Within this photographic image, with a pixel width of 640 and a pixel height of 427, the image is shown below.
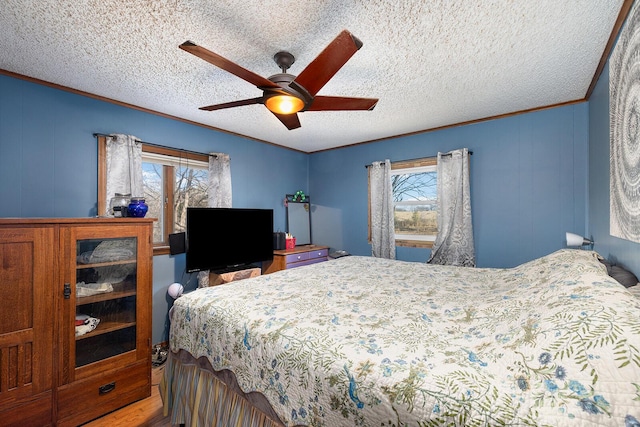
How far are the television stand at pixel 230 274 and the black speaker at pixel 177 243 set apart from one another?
43 cm

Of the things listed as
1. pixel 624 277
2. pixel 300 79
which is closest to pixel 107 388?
pixel 300 79

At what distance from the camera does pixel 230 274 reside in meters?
3.17

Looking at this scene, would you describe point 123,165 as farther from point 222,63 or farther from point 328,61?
point 328,61

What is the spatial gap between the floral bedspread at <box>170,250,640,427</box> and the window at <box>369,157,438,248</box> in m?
1.87

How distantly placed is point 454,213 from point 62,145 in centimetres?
403

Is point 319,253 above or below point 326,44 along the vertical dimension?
below

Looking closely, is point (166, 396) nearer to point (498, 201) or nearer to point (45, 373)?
point (45, 373)

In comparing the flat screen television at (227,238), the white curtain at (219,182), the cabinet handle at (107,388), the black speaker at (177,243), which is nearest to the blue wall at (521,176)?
the flat screen television at (227,238)

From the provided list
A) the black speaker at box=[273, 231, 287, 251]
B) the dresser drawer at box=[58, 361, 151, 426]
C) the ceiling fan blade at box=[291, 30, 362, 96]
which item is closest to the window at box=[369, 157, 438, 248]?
the black speaker at box=[273, 231, 287, 251]

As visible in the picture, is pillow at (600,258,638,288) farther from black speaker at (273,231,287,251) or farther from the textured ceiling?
black speaker at (273,231,287,251)

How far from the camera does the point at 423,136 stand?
144 inches

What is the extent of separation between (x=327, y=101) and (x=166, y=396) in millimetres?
2247

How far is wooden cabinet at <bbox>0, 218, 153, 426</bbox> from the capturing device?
5.32ft

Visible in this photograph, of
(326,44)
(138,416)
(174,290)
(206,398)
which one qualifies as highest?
(326,44)
